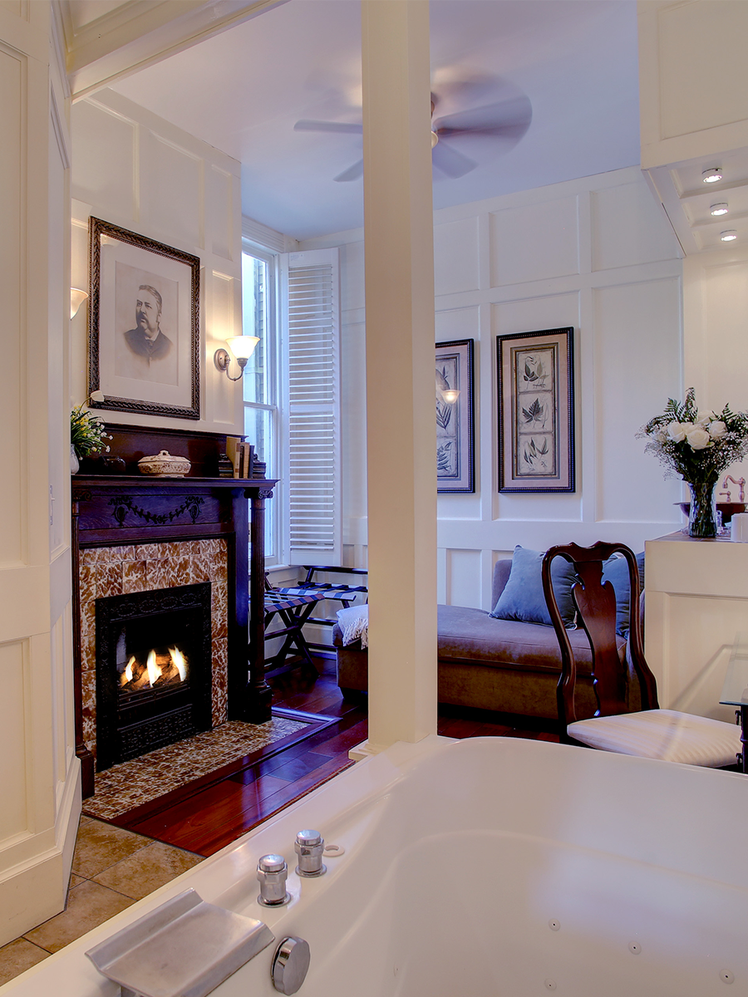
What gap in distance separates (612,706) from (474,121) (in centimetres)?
288

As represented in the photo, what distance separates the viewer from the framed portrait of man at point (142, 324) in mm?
3303

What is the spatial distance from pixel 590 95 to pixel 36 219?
9.05 feet

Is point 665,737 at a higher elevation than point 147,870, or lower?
higher

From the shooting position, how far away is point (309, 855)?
112cm

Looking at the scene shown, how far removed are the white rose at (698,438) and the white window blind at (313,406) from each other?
296 centimetres

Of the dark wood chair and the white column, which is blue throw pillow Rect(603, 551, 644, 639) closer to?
the dark wood chair

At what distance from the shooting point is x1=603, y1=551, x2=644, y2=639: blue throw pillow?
350 centimetres

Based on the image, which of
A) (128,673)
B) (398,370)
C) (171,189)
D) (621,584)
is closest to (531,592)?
(621,584)

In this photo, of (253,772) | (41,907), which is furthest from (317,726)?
(41,907)

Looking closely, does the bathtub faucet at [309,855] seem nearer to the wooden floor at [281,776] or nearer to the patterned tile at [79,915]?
the patterned tile at [79,915]

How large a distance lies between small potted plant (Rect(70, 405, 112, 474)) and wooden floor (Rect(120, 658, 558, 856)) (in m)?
1.46

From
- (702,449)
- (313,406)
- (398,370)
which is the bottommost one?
(702,449)

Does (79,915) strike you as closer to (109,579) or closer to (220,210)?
(109,579)

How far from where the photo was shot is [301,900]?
106 centimetres
